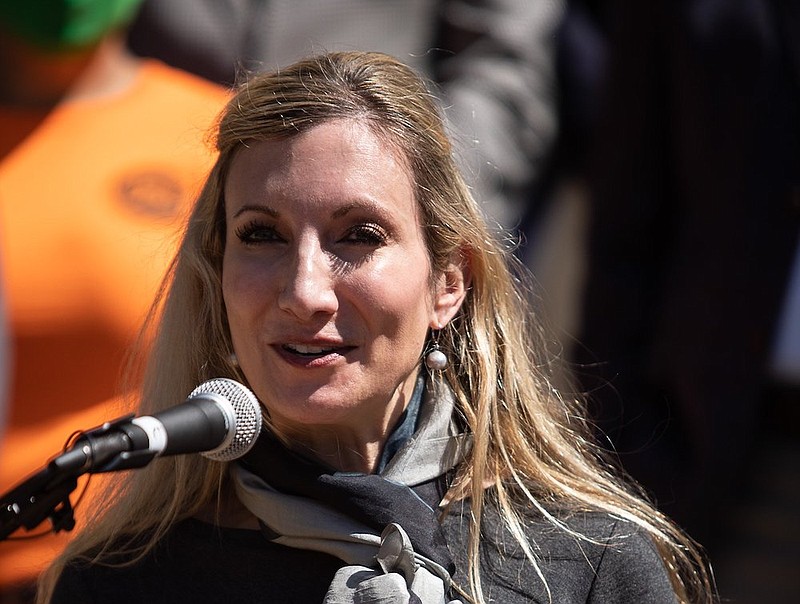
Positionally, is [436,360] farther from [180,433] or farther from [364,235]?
[180,433]

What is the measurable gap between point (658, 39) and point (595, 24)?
641 mm

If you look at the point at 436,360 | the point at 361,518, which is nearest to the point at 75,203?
the point at 436,360

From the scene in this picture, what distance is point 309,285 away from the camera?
2.04 meters

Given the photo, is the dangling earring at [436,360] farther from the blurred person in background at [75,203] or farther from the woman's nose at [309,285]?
the blurred person in background at [75,203]

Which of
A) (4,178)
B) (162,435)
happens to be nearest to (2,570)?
(4,178)

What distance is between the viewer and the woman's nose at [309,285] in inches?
80.1

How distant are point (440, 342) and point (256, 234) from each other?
464 mm

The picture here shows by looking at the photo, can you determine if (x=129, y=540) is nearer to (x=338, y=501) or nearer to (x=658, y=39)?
(x=338, y=501)

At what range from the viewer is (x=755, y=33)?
12.1 ft

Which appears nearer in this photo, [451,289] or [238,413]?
[238,413]

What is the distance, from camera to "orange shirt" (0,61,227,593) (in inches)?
123

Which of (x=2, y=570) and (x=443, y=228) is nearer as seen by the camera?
(x=443, y=228)

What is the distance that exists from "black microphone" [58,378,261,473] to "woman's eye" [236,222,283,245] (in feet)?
1.52

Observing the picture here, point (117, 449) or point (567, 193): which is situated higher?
point (567, 193)
